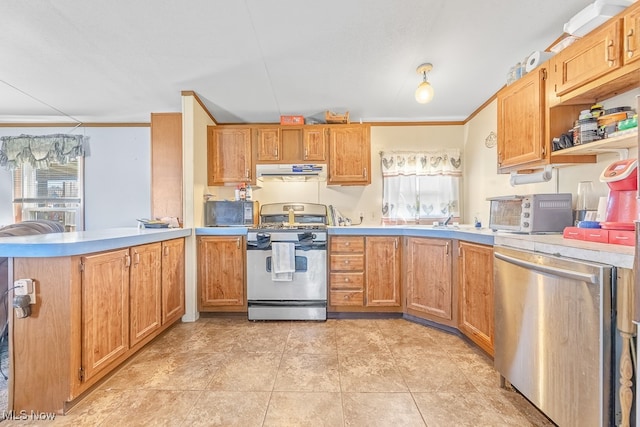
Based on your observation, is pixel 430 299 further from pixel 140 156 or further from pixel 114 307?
pixel 140 156

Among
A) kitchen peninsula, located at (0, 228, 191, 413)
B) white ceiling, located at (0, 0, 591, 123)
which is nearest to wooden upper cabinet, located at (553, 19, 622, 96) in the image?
white ceiling, located at (0, 0, 591, 123)

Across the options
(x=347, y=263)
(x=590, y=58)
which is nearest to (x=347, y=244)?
(x=347, y=263)

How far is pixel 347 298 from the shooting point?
2842mm

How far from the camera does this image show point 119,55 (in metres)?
2.21

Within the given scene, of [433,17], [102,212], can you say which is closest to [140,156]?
[102,212]

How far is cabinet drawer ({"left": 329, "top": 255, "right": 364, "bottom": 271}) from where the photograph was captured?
2.86 metres

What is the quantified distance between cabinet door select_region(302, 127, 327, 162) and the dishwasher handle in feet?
7.05

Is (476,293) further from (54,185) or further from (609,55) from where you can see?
(54,185)

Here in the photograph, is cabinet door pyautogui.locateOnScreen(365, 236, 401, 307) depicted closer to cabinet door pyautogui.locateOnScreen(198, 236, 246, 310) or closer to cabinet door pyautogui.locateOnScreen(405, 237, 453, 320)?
cabinet door pyautogui.locateOnScreen(405, 237, 453, 320)

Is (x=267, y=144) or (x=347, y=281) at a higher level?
(x=267, y=144)

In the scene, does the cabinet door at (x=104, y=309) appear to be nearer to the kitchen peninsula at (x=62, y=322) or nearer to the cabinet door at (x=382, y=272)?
the kitchen peninsula at (x=62, y=322)

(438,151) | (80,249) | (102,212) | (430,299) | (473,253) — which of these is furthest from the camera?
(102,212)

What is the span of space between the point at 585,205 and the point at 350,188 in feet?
7.35

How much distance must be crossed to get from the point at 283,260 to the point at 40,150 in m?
3.65
